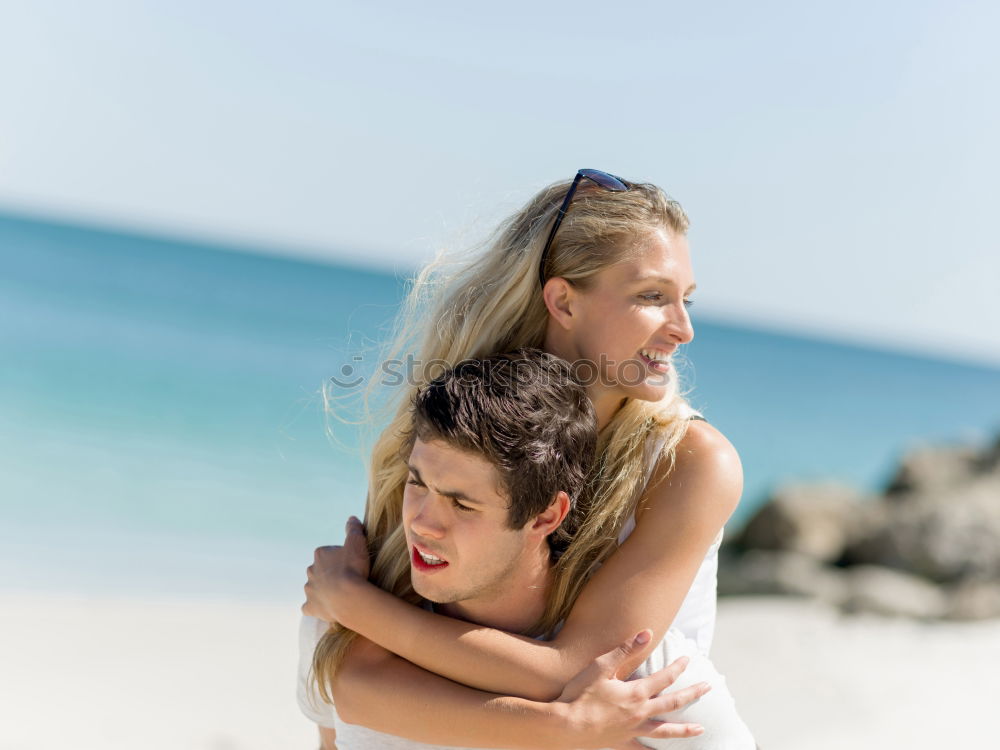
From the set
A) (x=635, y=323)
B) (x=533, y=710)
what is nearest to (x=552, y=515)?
(x=533, y=710)

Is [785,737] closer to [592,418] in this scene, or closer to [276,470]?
[592,418]

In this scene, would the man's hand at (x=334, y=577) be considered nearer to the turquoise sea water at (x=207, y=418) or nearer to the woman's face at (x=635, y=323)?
the turquoise sea water at (x=207, y=418)

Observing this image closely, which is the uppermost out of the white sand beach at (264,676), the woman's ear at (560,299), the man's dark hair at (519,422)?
the woman's ear at (560,299)

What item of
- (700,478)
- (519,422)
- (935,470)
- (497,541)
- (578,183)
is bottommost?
(935,470)

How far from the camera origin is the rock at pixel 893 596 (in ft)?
32.0

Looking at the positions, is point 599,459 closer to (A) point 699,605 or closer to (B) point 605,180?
(A) point 699,605

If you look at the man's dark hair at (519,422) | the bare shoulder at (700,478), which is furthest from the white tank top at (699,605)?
the man's dark hair at (519,422)

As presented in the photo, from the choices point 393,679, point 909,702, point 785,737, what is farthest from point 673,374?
point 909,702

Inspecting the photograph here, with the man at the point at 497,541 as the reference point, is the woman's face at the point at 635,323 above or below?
above

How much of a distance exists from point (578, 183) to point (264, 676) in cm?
591

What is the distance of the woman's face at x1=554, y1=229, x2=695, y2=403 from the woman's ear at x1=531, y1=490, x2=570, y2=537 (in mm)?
508

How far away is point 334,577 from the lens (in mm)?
3273

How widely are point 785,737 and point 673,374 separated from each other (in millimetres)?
4321

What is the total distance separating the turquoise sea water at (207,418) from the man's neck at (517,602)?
1.30m
